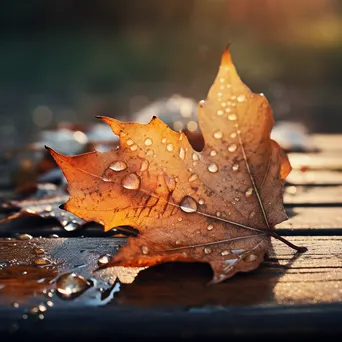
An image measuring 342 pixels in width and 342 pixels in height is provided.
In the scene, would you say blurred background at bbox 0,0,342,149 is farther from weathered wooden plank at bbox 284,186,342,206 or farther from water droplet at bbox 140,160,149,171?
water droplet at bbox 140,160,149,171

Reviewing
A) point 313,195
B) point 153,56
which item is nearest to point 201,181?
point 313,195

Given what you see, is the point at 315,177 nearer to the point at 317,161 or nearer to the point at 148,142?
the point at 317,161

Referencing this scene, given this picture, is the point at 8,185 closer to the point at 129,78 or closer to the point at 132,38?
the point at 129,78

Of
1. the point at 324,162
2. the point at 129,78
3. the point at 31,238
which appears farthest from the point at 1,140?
the point at 129,78

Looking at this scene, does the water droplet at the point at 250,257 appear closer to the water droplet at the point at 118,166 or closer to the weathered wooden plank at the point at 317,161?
the water droplet at the point at 118,166

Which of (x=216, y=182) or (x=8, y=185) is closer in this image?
(x=216, y=182)

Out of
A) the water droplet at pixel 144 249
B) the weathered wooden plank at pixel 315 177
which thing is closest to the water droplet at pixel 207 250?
the water droplet at pixel 144 249
